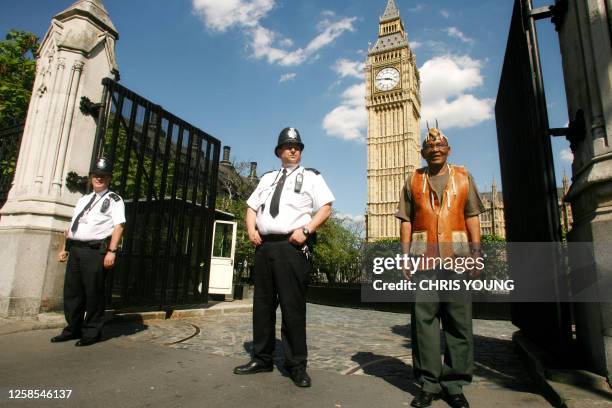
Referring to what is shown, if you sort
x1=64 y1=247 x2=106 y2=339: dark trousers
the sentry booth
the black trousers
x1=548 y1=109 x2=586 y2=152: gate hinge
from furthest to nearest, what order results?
the sentry booth
x1=64 y1=247 x2=106 y2=339: dark trousers
the black trousers
x1=548 y1=109 x2=586 y2=152: gate hinge

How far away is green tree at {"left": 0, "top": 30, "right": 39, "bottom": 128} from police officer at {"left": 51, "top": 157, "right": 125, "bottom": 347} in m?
10.7

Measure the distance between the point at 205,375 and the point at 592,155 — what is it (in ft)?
11.2

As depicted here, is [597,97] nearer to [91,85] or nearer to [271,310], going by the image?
[271,310]

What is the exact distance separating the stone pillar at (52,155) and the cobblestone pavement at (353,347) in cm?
155

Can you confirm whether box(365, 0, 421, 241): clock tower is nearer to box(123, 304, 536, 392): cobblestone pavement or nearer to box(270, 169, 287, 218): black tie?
box(123, 304, 536, 392): cobblestone pavement

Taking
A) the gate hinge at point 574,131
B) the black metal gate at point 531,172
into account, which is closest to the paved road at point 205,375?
the black metal gate at point 531,172

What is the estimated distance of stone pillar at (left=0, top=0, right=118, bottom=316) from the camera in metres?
4.91

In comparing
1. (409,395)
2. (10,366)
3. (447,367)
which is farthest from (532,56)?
(10,366)

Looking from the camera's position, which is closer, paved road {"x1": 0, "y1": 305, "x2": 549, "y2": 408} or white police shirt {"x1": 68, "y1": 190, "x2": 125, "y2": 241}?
paved road {"x1": 0, "y1": 305, "x2": 549, "y2": 408}

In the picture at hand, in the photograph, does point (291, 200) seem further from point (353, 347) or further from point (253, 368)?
point (353, 347)

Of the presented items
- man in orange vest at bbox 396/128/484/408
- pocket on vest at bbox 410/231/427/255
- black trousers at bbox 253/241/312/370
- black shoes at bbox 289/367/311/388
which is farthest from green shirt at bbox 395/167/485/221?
black shoes at bbox 289/367/311/388

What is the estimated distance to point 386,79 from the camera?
7881 centimetres

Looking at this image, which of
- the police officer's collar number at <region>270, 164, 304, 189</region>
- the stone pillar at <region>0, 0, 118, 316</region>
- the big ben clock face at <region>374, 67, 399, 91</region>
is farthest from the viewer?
the big ben clock face at <region>374, 67, 399, 91</region>

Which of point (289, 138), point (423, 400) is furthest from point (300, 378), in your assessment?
point (289, 138)
